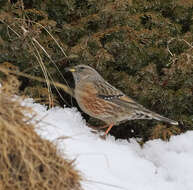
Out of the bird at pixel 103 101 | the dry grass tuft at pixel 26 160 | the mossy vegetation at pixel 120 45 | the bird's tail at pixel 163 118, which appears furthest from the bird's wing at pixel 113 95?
the dry grass tuft at pixel 26 160

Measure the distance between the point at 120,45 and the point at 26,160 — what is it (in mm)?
2281

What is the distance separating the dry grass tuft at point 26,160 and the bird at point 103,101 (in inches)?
66.7

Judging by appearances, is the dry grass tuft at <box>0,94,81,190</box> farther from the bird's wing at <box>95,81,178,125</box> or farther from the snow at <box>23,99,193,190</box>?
the bird's wing at <box>95,81,178,125</box>

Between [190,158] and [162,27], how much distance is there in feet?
5.35

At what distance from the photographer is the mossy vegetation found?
4230 millimetres

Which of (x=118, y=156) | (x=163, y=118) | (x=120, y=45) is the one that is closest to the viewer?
(x=118, y=156)

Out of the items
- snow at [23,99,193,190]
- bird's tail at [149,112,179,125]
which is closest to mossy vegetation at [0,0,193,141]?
bird's tail at [149,112,179,125]

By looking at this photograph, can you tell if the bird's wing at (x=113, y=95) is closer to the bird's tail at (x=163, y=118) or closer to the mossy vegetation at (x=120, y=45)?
the mossy vegetation at (x=120, y=45)

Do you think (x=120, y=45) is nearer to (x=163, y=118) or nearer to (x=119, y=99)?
(x=119, y=99)

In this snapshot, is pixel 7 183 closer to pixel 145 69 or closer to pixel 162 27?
pixel 145 69

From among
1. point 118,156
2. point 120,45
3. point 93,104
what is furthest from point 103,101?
point 118,156

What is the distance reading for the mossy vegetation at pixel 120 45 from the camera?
4.23m

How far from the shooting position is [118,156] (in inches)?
143

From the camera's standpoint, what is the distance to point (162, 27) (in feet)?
14.9
